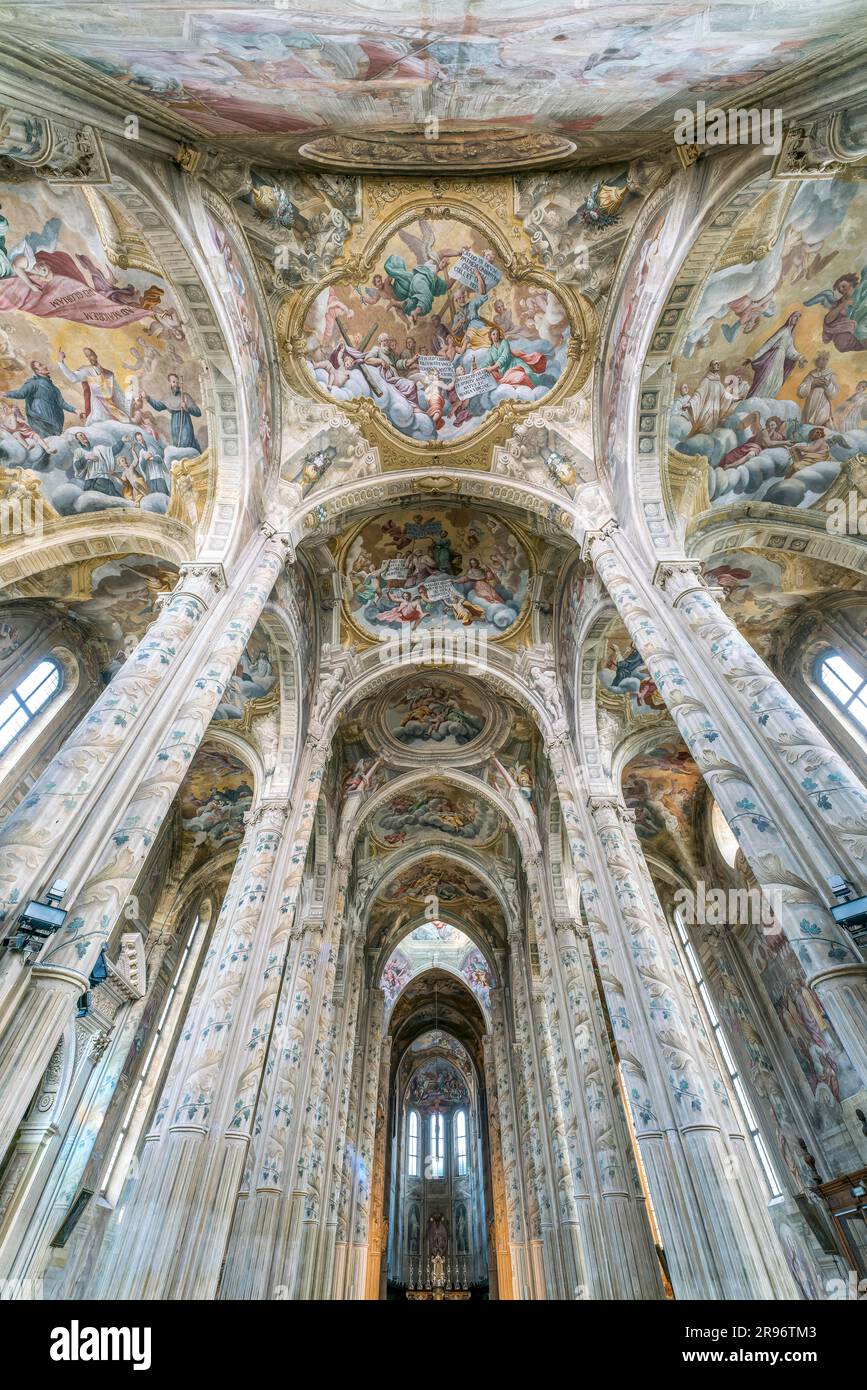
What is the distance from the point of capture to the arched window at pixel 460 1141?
1399 inches

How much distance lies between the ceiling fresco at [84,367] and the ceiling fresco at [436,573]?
4.51 metres

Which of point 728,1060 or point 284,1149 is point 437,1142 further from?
point 284,1149

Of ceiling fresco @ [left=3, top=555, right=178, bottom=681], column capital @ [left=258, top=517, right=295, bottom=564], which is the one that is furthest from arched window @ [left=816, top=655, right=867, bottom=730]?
ceiling fresco @ [left=3, top=555, right=178, bottom=681]

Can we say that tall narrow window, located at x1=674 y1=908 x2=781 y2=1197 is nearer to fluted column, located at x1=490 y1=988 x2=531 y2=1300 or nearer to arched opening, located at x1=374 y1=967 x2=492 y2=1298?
fluted column, located at x1=490 y1=988 x2=531 y2=1300

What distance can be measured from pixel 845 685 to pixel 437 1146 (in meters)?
36.8

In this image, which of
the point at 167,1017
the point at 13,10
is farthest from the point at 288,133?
the point at 167,1017

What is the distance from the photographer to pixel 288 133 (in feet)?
26.2

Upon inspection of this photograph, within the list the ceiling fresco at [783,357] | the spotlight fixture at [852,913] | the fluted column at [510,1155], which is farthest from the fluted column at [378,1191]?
the ceiling fresco at [783,357]

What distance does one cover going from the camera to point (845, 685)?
11.9 meters

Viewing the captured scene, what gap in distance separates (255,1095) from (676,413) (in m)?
11.7

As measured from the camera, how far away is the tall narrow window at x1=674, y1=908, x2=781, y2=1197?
12.0 metres

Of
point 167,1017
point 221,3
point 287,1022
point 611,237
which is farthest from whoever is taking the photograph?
point 167,1017

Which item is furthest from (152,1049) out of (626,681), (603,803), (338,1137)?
(626,681)
